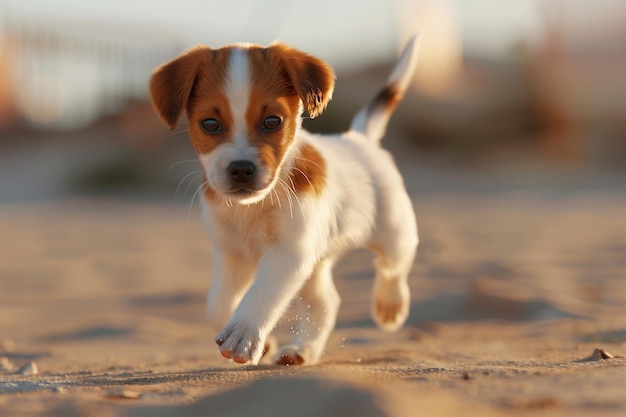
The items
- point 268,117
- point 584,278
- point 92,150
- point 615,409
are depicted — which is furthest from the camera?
point 92,150

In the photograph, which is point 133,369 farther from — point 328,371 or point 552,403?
point 552,403

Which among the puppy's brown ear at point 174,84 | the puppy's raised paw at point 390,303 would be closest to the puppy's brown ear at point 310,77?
the puppy's brown ear at point 174,84

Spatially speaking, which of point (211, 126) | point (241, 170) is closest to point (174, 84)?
point (211, 126)

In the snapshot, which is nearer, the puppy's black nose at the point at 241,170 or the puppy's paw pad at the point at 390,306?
the puppy's black nose at the point at 241,170

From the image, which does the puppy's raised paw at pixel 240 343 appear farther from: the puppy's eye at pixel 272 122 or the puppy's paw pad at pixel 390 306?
the puppy's paw pad at pixel 390 306

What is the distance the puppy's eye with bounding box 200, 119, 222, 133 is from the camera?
3.40 m

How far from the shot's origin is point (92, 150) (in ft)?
62.9

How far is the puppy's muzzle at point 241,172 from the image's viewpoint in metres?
3.25

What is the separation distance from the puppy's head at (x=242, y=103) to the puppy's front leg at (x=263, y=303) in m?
0.26

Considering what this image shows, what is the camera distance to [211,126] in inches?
135

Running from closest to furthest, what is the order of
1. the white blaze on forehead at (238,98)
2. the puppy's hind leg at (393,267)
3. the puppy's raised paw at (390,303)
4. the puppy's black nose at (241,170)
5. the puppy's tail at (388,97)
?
the puppy's black nose at (241,170) < the white blaze on forehead at (238,98) < the puppy's hind leg at (393,267) < the puppy's raised paw at (390,303) < the puppy's tail at (388,97)

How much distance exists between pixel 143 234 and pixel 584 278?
5553 millimetres

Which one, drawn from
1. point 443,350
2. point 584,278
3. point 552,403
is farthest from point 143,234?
point 552,403

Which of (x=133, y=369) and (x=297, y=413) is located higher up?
(x=297, y=413)
